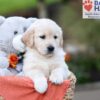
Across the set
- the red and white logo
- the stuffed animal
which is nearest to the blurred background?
the red and white logo

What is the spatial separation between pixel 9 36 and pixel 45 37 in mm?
351

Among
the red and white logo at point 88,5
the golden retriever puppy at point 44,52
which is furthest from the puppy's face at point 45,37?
the red and white logo at point 88,5

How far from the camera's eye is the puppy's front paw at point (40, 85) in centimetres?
298

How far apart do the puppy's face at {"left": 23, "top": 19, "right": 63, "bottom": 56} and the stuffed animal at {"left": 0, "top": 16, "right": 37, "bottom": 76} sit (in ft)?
0.73

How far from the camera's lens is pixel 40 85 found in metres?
2.98

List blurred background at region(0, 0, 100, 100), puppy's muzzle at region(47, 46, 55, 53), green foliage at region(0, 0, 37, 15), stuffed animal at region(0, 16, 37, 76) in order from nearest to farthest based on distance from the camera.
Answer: puppy's muzzle at region(47, 46, 55, 53), stuffed animal at region(0, 16, 37, 76), green foliage at region(0, 0, 37, 15), blurred background at region(0, 0, 100, 100)

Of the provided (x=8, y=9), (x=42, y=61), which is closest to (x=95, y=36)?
(x=8, y=9)

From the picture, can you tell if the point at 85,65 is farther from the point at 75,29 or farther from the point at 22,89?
the point at 22,89

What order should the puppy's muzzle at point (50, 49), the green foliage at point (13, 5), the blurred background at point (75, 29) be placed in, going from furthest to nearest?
1. the blurred background at point (75, 29)
2. the green foliage at point (13, 5)
3. the puppy's muzzle at point (50, 49)

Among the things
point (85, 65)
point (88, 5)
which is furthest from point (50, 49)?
point (85, 65)

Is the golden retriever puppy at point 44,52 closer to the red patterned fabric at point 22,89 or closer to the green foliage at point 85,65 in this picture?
the red patterned fabric at point 22,89

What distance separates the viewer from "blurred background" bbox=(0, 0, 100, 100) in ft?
24.9

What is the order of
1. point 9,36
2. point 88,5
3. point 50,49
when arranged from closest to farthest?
1. point 50,49
2. point 9,36
3. point 88,5

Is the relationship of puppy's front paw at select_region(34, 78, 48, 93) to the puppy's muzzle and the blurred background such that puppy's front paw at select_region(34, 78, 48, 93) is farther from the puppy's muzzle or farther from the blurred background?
the blurred background
